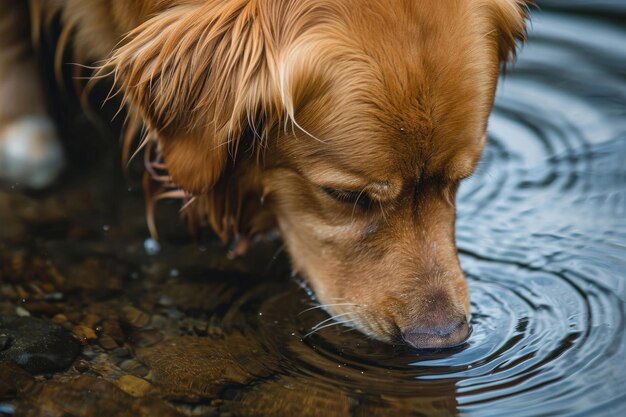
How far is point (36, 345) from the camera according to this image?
3504 millimetres

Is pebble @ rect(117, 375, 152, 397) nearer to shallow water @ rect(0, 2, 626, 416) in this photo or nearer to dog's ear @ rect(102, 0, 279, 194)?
shallow water @ rect(0, 2, 626, 416)

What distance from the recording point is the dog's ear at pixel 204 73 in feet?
11.1

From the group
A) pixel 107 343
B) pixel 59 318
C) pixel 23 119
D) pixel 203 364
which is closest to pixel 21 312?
pixel 59 318

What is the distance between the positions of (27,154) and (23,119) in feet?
0.63

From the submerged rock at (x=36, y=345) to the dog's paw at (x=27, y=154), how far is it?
1.22m

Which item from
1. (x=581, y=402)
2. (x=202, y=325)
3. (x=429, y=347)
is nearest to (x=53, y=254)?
(x=202, y=325)

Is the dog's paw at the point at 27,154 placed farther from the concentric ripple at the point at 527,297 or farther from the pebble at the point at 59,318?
the concentric ripple at the point at 527,297

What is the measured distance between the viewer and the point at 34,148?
15.6 ft

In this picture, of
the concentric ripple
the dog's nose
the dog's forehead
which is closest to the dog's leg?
the concentric ripple

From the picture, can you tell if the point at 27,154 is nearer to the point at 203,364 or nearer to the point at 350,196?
the point at 203,364

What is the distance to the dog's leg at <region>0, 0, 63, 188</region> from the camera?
15.4ft

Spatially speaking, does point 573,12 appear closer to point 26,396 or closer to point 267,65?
point 267,65

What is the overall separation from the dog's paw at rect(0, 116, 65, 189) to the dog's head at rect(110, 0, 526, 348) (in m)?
1.22

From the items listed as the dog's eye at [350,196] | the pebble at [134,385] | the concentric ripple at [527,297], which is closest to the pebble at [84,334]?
the pebble at [134,385]
